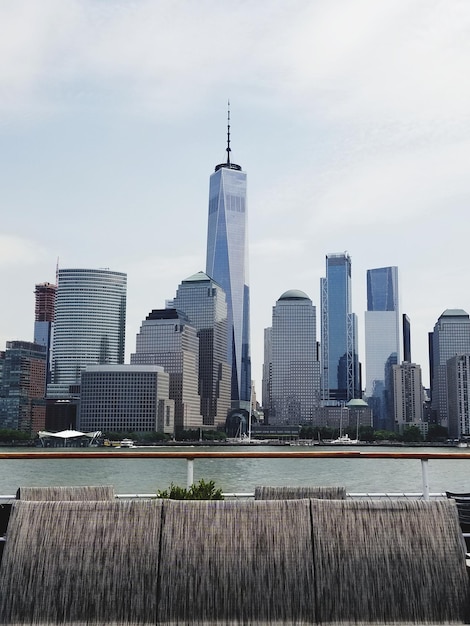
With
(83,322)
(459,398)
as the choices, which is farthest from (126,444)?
(459,398)

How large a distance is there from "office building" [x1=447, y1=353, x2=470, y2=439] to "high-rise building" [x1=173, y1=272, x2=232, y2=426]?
60.0 metres

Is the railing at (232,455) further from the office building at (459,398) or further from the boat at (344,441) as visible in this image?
the office building at (459,398)

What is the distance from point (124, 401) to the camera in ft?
489

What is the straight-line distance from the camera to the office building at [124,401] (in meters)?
148

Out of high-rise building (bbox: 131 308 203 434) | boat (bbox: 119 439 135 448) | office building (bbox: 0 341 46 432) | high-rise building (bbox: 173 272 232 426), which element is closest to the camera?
boat (bbox: 119 439 135 448)

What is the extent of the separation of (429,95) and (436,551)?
1322 centimetres

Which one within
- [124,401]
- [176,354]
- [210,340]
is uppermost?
[210,340]

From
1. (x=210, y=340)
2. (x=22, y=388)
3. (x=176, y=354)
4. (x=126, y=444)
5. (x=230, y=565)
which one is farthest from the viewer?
(x=210, y=340)

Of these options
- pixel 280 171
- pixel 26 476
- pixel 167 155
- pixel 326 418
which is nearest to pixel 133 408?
pixel 326 418

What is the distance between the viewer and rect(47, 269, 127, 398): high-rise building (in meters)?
190

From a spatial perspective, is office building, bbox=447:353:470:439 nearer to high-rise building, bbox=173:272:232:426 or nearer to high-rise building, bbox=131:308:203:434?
high-rise building, bbox=173:272:232:426

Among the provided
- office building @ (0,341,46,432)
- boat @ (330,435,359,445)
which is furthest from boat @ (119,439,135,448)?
boat @ (330,435,359,445)

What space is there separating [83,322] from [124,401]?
165 feet

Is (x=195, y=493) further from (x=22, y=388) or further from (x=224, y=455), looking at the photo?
(x=22, y=388)
